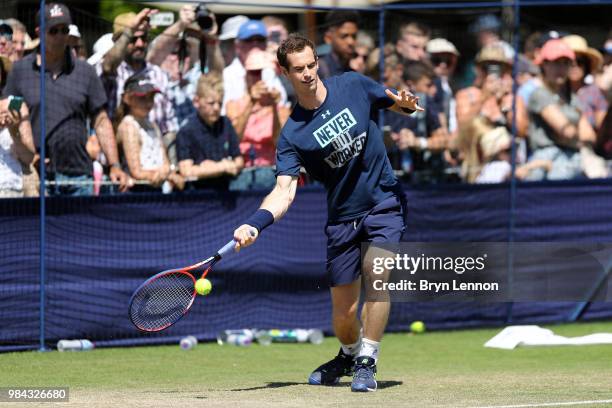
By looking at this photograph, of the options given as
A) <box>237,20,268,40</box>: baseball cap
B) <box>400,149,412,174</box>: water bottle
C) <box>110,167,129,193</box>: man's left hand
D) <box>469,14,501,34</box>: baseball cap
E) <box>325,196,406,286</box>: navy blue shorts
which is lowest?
<box>325,196,406,286</box>: navy blue shorts

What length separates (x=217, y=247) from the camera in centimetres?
1265

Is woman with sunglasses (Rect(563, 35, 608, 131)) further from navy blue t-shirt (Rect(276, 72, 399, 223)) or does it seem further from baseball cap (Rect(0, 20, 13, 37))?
baseball cap (Rect(0, 20, 13, 37))

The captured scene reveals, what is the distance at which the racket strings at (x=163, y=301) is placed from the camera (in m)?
8.27

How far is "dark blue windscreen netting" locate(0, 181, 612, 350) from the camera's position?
462 inches

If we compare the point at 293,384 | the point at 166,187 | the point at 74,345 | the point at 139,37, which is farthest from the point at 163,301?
the point at 139,37

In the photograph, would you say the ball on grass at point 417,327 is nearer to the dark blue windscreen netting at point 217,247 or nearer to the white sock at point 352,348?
the dark blue windscreen netting at point 217,247

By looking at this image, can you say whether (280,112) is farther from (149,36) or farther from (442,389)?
(442,389)

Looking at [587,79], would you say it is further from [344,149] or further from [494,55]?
[344,149]

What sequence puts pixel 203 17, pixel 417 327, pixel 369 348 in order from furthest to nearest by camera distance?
1. pixel 417 327
2. pixel 203 17
3. pixel 369 348

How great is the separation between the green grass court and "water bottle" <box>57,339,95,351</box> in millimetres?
143

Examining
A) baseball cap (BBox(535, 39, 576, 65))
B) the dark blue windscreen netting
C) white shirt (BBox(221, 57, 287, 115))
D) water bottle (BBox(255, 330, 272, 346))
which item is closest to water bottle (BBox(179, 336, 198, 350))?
the dark blue windscreen netting

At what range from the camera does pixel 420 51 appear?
13539 mm

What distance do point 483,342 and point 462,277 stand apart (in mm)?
1348

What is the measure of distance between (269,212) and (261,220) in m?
0.17
